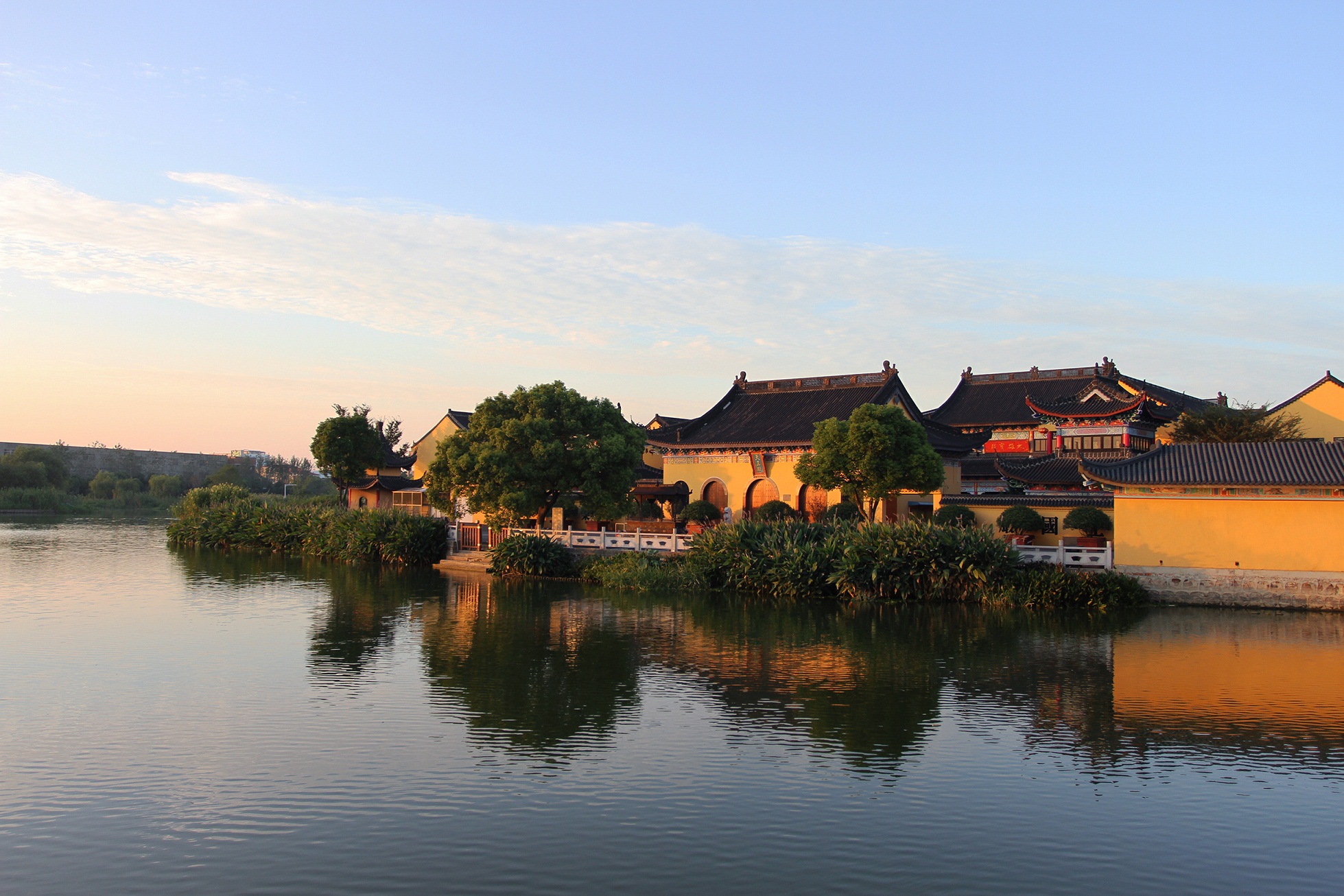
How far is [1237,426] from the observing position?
31000 millimetres

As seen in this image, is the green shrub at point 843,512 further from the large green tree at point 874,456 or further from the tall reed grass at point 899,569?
the tall reed grass at point 899,569

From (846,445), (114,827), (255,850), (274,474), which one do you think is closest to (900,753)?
(255,850)

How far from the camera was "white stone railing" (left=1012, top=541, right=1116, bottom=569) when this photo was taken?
75.2ft

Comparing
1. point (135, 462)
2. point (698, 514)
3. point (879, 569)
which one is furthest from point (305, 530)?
point (135, 462)

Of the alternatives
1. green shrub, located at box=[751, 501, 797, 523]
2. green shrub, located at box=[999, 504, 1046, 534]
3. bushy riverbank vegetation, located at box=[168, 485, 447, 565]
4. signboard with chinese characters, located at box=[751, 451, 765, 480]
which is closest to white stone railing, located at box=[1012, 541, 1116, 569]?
green shrub, located at box=[999, 504, 1046, 534]

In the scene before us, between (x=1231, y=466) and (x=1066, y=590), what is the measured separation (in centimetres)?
476

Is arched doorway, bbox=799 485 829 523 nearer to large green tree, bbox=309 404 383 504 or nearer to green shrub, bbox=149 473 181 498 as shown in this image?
large green tree, bbox=309 404 383 504

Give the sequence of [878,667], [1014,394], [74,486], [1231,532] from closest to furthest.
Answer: [878,667], [1231,532], [1014,394], [74,486]

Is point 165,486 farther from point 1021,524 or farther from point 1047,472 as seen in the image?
point 1021,524

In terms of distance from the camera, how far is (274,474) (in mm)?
95438

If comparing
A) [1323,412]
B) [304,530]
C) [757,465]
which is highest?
[1323,412]

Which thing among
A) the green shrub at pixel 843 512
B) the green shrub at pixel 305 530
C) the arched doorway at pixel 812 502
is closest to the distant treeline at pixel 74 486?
the green shrub at pixel 305 530

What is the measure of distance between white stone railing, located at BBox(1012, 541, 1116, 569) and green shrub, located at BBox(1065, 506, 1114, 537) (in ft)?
5.90

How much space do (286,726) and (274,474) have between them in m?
90.5
